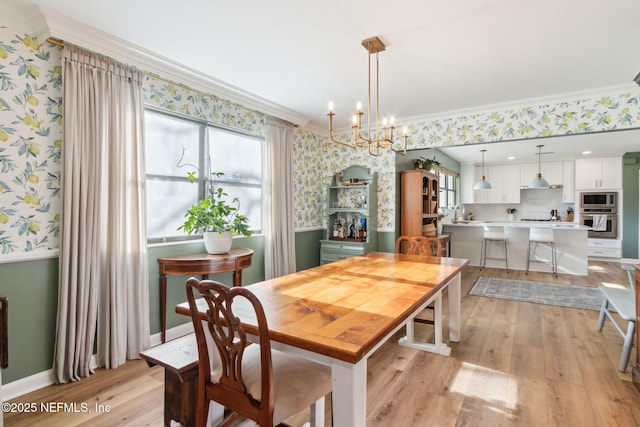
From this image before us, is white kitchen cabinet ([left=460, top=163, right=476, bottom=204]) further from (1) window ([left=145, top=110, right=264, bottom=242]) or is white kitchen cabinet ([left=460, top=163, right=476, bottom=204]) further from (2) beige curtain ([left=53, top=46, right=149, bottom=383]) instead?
(2) beige curtain ([left=53, top=46, right=149, bottom=383])

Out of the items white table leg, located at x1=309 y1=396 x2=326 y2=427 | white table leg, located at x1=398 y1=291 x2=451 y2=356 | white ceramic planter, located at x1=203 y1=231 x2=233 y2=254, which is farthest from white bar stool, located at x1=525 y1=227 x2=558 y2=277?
white table leg, located at x1=309 y1=396 x2=326 y2=427

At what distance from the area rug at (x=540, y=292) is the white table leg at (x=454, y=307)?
1876 millimetres

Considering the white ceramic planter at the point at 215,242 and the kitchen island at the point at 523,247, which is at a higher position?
the white ceramic planter at the point at 215,242

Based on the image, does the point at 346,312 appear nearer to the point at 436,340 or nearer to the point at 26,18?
the point at 436,340

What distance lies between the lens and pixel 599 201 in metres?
7.43

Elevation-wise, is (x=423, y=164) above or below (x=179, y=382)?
above

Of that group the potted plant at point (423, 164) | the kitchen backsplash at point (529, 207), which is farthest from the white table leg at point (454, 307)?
the kitchen backsplash at point (529, 207)

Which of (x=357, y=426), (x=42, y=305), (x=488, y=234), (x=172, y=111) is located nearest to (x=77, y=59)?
(x=172, y=111)

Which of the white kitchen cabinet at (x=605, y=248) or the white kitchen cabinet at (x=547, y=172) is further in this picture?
the white kitchen cabinet at (x=547, y=172)

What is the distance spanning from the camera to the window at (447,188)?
7219mm

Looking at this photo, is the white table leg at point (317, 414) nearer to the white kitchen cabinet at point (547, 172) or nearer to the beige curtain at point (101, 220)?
the beige curtain at point (101, 220)

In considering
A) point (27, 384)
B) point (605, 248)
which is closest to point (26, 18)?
point (27, 384)

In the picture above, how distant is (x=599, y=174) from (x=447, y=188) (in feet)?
11.2

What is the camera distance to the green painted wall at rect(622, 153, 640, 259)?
23.4 feet
